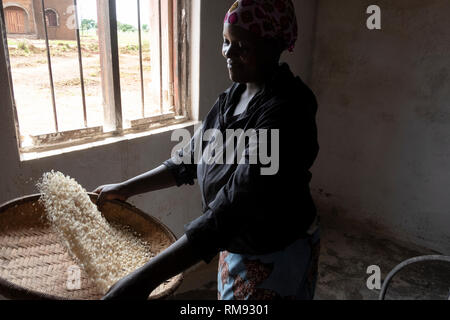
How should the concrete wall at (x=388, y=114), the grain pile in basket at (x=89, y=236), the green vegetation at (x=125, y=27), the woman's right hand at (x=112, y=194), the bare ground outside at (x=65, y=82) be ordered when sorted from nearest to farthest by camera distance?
the grain pile in basket at (x=89, y=236) < the woman's right hand at (x=112, y=194) < the bare ground outside at (x=65, y=82) < the green vegetation at (x=125, y=27) < the concrete wall at (x=388, y=114)

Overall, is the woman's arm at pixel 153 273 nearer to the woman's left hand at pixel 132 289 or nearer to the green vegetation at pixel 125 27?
the woman's left hand at pixel 132 289

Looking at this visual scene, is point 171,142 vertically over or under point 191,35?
under

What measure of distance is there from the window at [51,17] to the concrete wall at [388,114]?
103 inches

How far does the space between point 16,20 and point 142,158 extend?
99 cm

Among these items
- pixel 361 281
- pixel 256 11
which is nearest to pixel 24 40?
pixel 256 11

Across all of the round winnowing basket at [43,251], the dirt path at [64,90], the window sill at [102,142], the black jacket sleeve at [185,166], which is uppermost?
the dirt path at [64,90]

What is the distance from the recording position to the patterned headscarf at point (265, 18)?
108 centimetres

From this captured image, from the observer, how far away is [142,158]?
226 cm

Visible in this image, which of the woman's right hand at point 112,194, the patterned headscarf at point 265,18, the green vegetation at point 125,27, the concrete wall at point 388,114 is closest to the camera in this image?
the patterned headscarf at point 265,18

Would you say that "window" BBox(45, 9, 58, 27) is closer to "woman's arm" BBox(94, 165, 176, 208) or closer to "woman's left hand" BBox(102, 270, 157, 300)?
"woman's arm" BBox(94, 165, 176, 208)

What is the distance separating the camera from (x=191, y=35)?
2.43 m

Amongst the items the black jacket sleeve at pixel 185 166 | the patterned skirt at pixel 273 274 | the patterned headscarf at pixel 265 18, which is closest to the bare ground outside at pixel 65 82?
the black jacket sleeve at pixel 185 166

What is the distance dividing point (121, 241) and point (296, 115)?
886 mm
